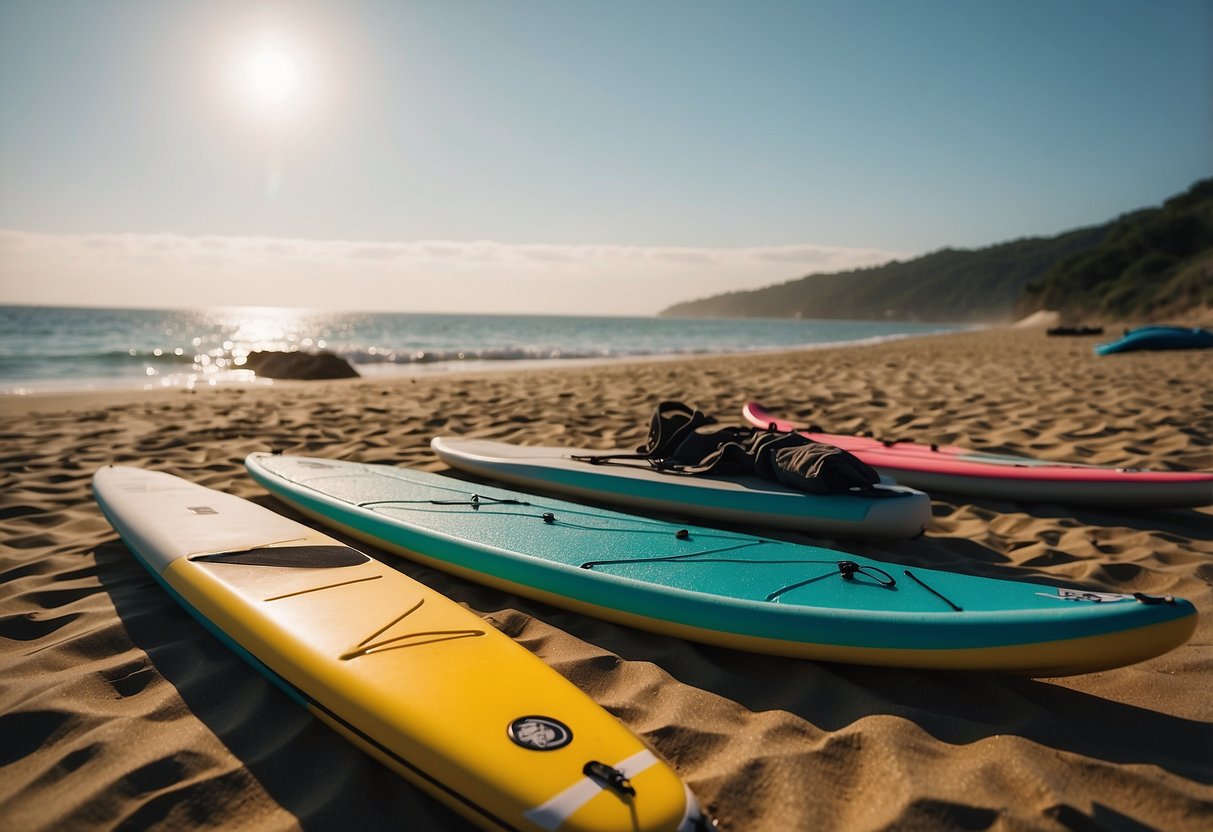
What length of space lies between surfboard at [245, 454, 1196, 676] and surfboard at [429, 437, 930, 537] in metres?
0.44

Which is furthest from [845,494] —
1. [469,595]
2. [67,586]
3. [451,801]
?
[67,586]

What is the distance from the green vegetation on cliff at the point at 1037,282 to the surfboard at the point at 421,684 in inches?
1048

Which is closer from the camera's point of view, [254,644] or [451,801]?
[451,801]

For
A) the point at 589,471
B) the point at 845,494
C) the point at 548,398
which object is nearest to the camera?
the point at 845,494

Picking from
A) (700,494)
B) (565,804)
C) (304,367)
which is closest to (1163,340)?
(700,494)

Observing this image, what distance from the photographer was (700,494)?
135 inches

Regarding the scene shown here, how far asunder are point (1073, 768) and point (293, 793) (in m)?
1.80

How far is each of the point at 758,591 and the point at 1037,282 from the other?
45988 mm

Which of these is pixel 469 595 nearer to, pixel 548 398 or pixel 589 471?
pixel 589 471

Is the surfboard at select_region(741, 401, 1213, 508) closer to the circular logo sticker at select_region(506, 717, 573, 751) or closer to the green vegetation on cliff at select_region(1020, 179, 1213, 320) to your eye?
the circular logo sticker at select_region(506, 717, 573, 751)

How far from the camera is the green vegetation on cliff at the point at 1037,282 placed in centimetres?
2653

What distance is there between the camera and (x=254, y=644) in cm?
196

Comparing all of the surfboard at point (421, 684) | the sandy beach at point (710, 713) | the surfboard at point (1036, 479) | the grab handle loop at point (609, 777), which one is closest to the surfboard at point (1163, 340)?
the sandy beach at point (710, 713)

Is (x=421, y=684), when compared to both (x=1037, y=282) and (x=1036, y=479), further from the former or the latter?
(x=1037, y=282)
